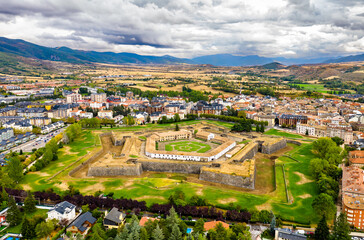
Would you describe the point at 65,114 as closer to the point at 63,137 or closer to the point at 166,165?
the point at 63,137

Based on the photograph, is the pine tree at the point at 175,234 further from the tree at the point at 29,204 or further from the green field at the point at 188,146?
the green field at the point at 188,146

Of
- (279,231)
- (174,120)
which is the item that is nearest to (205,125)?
(174,120)

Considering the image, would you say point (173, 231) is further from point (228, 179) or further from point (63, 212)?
point (228, 179)

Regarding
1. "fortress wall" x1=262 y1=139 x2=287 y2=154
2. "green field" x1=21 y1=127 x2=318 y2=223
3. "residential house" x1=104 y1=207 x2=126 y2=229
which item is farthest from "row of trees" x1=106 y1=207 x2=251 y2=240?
"fortress wall" x1=262 y1=139 x2=287 y2=154

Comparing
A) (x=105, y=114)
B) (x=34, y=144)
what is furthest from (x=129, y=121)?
(x=34, y=144)

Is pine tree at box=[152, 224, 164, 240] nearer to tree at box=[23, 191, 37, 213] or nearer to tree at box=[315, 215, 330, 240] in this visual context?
tree at box=[315, 215, 330, 240]

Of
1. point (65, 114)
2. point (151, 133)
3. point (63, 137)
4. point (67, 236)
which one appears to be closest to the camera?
point (67, 236)
